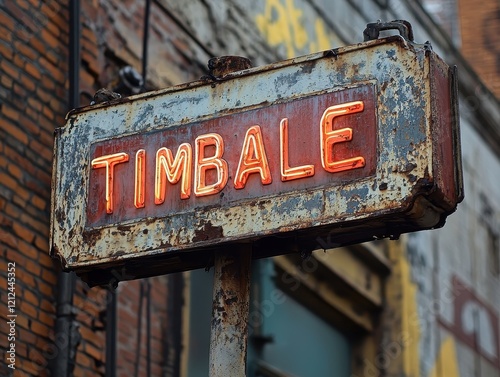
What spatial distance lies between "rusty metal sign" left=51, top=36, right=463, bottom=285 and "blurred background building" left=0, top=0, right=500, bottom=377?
30cm

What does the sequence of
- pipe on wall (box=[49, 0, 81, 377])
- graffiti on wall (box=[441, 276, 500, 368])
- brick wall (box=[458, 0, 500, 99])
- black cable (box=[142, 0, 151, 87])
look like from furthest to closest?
brick wall (box=[458, 0, 500, 99]) → graffiti on wall (box=[441, 276, 500, 368]) → black cable (box=[142, 0, 151, 87]) → pipe on wall (box=[49, 0, 81, 377])

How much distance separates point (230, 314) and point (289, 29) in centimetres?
653

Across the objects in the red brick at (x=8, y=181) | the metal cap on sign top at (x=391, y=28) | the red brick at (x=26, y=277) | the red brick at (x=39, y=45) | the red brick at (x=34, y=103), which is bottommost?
the red brick at (x=26, y=277)

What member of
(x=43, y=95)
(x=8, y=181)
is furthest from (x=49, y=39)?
(x=8, y=181)

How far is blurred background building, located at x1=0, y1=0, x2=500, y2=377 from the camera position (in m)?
7.84

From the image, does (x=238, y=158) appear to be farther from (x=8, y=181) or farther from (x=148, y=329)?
(x=148, y=329)

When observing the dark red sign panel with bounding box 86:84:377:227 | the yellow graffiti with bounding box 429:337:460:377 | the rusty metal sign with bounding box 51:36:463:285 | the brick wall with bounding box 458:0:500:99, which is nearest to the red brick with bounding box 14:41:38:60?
the rusty metal sign with bounding box 51:36:463:285

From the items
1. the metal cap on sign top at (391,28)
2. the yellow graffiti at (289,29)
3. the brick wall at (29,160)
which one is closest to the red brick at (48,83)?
the brick wall at (29,160)

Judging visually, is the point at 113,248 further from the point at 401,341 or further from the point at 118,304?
the point at 401,341

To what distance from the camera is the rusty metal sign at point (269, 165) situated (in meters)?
5.41

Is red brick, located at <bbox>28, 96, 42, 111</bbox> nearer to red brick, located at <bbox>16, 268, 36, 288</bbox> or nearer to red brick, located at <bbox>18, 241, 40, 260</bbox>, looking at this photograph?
red brick, located at <bbox>18, 241, 40, 260</bbox>

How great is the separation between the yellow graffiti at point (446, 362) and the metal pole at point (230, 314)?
748 cm

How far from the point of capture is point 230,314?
17.9 feet

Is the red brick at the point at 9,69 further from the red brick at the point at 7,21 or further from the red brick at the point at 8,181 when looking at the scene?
the red brick at the point at 8,181
